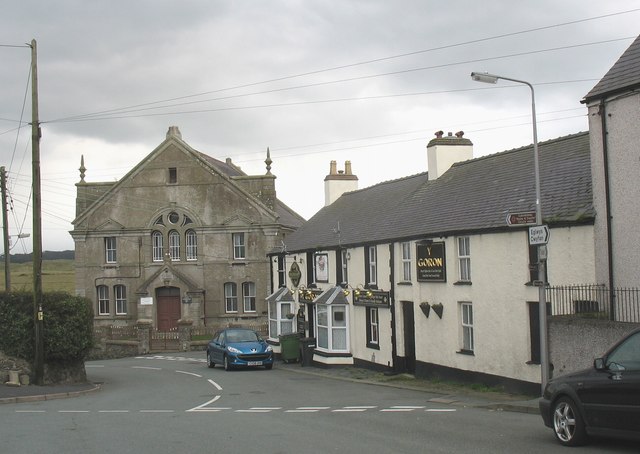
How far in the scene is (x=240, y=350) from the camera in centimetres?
3016

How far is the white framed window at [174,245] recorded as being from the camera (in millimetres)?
51656

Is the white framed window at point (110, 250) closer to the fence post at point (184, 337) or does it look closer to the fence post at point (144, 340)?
the fence post at point (144, 340)

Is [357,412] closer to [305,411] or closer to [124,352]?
[305,411]

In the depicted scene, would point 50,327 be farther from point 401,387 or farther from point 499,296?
point 499,296

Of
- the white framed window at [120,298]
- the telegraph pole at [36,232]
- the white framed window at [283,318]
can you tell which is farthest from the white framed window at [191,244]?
the telegraph pole at [36,232]

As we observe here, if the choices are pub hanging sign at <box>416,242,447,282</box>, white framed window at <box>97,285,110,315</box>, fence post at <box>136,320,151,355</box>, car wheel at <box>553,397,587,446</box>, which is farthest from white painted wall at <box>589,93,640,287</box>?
white framed window at <box>97,285,110,315</box>

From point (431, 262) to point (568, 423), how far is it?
42.5ft

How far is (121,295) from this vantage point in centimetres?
5244

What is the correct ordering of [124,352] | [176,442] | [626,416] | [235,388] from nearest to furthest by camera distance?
[626,416]
[176,442]
[235,388]
[124,352]

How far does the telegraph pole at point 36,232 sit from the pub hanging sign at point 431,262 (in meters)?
12.0

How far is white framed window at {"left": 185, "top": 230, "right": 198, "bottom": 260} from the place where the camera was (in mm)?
51500

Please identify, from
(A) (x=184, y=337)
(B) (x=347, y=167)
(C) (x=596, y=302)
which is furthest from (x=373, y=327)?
(A) (x=184, y=337)

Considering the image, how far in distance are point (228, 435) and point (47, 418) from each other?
563 centimetres

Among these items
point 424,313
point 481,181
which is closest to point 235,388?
point 424,313
